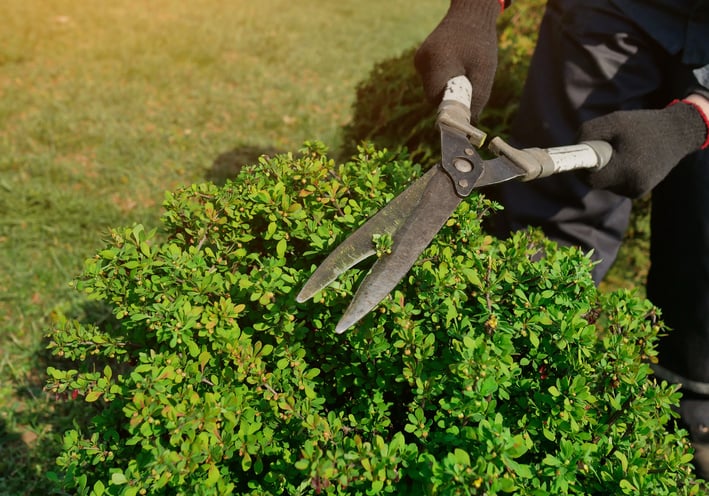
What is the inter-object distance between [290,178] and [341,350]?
2.00 ft

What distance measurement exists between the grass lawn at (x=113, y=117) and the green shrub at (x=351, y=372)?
1.46ft

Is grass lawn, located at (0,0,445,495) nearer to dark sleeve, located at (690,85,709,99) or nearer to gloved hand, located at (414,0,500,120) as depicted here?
gloved hand, located at (414,0,500,120)

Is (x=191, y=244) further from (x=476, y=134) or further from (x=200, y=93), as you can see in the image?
(x=200, y=93)

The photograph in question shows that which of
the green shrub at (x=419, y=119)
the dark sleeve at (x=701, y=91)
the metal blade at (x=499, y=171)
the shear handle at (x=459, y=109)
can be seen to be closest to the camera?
the metal blade at (x=499, y=171)

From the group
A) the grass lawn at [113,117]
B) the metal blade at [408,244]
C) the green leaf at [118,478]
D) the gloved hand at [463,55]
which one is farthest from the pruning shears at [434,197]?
the grass lawn at [113,117]

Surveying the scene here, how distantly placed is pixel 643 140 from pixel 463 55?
75 cm

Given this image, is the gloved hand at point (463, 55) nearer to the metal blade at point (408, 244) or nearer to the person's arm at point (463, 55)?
the person's arm at point (463, 55)

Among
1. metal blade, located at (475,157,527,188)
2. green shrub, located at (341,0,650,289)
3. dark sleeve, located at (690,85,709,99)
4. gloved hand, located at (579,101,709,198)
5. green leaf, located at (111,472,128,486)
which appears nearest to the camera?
green leaf, located at (111,472,128,486)

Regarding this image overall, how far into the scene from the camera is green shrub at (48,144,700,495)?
126 cm

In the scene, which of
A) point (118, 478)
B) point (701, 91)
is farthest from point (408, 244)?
point (701, 91)

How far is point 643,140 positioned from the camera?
1.96m

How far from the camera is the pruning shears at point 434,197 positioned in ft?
4.74

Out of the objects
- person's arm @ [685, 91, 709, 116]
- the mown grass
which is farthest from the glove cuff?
the mown grass

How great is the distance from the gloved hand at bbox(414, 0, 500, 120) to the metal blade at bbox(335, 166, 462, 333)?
0.61 m
